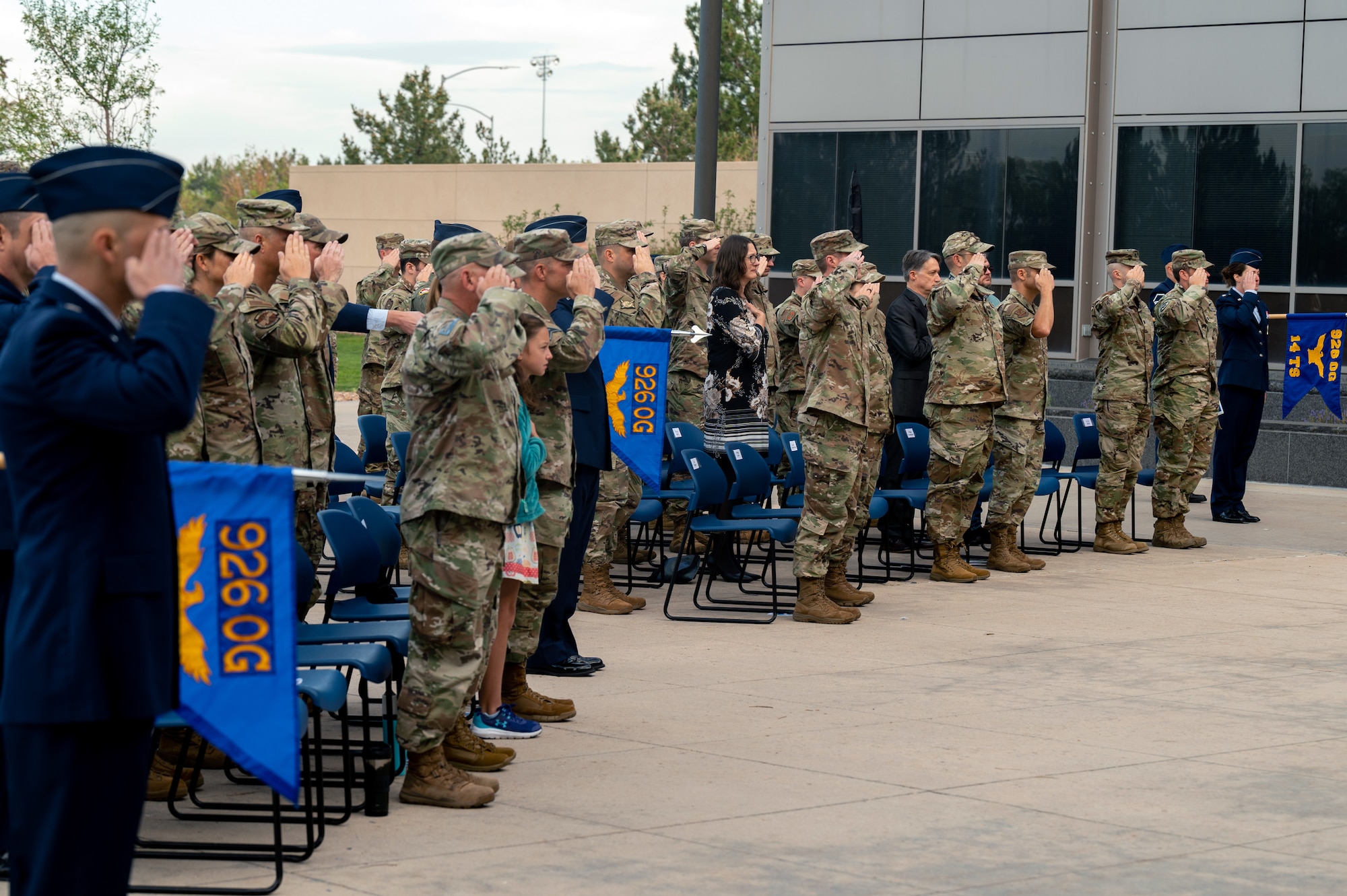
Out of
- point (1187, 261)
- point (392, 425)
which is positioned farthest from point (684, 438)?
point (1187, 261)

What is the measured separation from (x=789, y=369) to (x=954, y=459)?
233 cm

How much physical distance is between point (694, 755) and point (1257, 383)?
385 inches

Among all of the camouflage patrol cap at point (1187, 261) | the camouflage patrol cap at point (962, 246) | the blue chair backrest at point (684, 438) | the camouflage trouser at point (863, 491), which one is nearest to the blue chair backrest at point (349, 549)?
the camouflage trouser at point (863, 491)

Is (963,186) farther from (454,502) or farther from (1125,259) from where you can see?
(454,502)

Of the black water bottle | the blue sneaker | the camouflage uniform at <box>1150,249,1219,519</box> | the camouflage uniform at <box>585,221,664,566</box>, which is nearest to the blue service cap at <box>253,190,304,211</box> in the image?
the camouflage uniform at <box>585,221,664,566</box>

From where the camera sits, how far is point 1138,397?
12.8 meters

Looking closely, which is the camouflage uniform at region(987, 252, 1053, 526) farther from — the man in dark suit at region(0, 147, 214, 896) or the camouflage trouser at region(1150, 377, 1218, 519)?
the man in dark suit at region(0, 147, 214, 896)

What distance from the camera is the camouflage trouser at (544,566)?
6965 mm

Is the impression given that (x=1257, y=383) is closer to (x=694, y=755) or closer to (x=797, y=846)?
(x=694, y=755)

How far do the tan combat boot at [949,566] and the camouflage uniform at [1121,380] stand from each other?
2018 millimetres

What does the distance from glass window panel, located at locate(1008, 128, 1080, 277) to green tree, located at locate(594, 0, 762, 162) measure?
128 feet

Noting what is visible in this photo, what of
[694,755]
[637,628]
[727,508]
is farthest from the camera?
[727,508]

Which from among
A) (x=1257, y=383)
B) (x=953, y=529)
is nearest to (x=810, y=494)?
(x=953, y=529)

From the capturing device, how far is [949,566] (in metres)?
11.6
